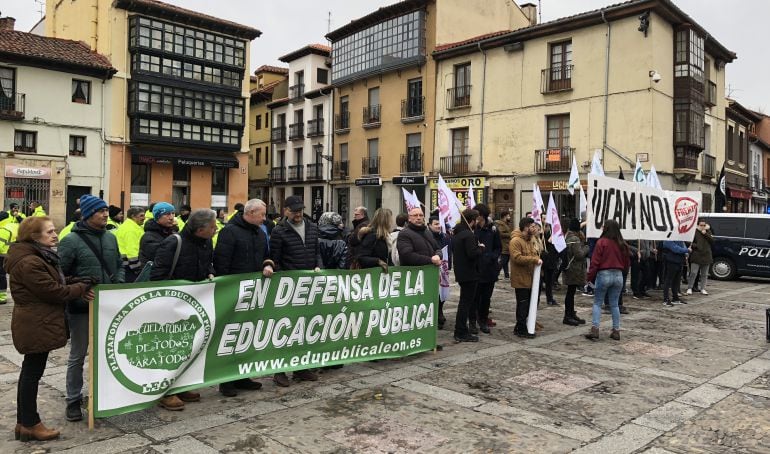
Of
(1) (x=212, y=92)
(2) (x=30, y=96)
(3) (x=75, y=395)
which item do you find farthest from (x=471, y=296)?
(1) (x=212, y=92)

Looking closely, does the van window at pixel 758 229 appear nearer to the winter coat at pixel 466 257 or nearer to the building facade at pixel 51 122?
the winter coat at pixel 466 257

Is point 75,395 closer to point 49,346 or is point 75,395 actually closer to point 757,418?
point 49,346

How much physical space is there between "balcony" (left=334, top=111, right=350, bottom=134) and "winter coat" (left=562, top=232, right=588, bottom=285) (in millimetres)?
26692

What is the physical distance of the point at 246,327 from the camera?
17.6ft

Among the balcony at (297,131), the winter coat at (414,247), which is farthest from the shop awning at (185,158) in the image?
the winter coat at (414,247)

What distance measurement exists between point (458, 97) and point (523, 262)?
73.4 feet

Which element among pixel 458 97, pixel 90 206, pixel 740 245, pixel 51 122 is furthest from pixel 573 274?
pixel 51 122

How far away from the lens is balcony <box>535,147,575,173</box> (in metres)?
24.6

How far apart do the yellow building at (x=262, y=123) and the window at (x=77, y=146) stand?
14648 millimetres

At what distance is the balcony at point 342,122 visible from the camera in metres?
35.6

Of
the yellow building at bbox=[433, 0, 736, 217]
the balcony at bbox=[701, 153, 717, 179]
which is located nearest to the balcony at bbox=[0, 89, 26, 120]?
the yellow building at bbox=[433, 0, 736, 217]

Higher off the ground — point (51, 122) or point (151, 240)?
point (51, 122)

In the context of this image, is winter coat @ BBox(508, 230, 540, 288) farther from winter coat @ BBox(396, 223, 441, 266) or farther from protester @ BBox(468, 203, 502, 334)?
winter coat @ BBox(396, 223, 441, 266)

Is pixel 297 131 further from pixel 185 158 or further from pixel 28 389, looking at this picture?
pixel 28 389
